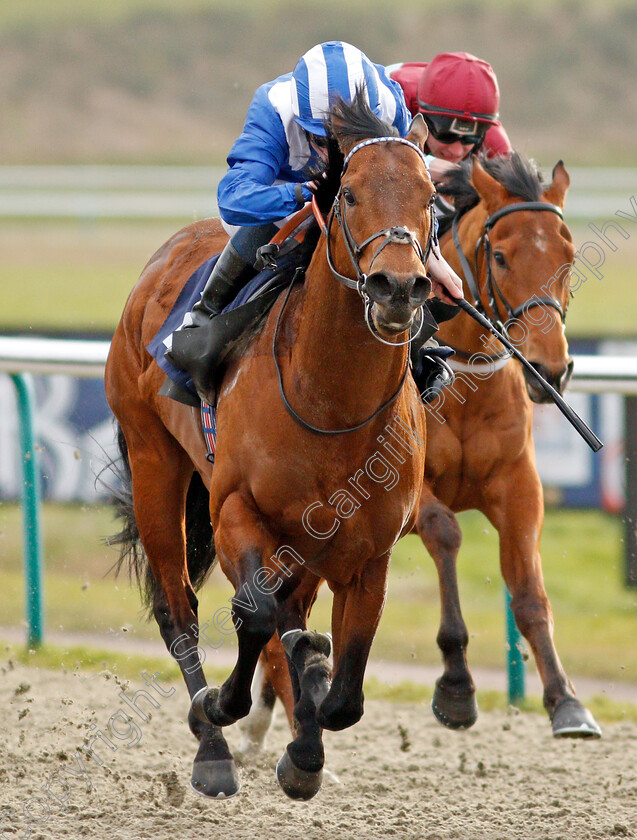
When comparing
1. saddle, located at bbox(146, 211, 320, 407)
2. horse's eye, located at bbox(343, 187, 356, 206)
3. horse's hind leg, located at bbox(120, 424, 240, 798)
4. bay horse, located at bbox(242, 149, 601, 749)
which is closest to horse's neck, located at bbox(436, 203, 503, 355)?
bay horse, located at bbox(242, 149, 601, 749)

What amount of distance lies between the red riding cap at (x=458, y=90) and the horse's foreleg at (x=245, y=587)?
6.34 feet

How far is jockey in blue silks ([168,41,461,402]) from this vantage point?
3236 mm

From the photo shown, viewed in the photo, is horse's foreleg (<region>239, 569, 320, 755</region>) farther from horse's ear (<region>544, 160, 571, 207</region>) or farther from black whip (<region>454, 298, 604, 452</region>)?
horse's ear (<region>544, 160, 571, 207</region>)

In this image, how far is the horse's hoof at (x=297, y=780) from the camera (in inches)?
135

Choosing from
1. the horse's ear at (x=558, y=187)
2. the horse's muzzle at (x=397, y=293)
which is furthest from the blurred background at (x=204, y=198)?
the horse's muzzle at (x=397, y=293)

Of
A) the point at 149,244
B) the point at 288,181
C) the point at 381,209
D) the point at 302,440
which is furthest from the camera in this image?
the point at 149,244

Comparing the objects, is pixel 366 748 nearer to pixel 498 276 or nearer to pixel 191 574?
pixel 191 574

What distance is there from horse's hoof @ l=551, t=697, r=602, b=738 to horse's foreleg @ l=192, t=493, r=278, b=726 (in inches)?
41.8

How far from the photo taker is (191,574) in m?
4.64

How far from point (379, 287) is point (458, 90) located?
2.11m

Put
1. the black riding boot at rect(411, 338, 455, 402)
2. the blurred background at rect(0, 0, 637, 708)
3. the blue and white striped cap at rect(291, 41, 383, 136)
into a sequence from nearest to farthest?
the blue and white striped cap at rect(291, 41, 383, 136) < the black riding boot at rect(411, 338, 455, 402) < the blurred background at rect(0, 0, 637, 708)

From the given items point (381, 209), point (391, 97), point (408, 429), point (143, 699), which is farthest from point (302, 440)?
point (143, 699)

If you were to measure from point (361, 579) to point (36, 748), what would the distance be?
176cm

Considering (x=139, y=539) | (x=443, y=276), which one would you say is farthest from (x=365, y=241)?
(x=139, y=539)
